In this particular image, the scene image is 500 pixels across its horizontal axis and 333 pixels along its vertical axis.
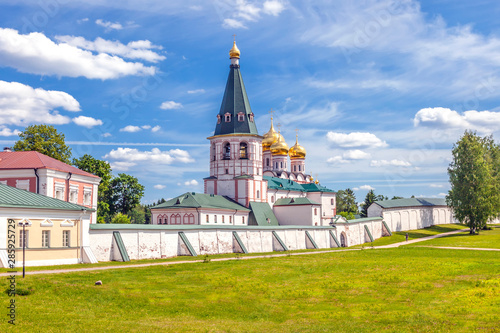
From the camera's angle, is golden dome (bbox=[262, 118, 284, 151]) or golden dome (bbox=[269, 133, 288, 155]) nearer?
golden dome (bbox=[269, 133, 288, 155])

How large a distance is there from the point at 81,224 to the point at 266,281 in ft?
42.5

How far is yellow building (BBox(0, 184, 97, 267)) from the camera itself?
1018 inches

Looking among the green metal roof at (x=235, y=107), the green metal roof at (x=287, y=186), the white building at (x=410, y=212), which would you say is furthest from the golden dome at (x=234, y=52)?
the white building at (x=410, y=212)

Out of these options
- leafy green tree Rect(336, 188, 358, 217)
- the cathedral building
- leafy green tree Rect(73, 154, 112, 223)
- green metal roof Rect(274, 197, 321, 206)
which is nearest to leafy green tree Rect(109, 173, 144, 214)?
leafy green tree Rect(73, 154, 112, 223)

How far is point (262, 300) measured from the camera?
788 inches

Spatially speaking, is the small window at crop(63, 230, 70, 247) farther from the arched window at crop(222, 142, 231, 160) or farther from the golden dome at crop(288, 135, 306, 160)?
the golden dome at crop(288, 135, 306, 160)

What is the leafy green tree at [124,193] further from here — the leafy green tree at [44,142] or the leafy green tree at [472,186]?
the leafy green tree at [472,186]

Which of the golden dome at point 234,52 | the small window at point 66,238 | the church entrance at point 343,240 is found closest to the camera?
the small window at point 66,238

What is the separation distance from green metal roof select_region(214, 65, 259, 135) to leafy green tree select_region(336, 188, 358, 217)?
62.0 meters

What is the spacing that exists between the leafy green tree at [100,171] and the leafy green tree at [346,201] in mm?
68208

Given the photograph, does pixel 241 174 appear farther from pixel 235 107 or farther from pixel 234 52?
pixel 234 52

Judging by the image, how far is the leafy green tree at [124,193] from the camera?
210 ft

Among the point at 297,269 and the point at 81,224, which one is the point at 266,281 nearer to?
the point at 297,269

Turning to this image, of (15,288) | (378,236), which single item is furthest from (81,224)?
(378,236)
